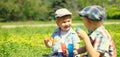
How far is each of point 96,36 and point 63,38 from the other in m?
1.54

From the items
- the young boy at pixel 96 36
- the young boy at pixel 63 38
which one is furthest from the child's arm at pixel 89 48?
the young boy at pixel 63 38

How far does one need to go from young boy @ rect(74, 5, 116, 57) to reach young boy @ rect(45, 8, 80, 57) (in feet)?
4.16

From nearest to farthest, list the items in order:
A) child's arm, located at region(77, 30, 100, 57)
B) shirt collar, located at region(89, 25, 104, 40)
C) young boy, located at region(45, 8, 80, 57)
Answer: child's arm, located at region(77, 30, 100, 57), shirt collar, located at region(89, 25, 104, 40), young boy, located at region(45, 8, 80, 57)

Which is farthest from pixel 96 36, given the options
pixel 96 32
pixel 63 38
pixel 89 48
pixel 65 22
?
pixel 63 38

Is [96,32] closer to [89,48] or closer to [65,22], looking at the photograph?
[89,48]

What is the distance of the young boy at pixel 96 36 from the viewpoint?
324 cm

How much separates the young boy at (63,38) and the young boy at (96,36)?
49.9 inches

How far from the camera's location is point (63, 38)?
484 centimetres

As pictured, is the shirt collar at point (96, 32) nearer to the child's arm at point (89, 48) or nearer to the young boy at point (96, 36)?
the young boy at point (96, 36)

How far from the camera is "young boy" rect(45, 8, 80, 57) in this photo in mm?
4680

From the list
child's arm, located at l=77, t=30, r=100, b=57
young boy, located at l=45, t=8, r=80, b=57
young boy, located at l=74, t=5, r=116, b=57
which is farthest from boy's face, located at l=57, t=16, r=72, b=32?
child's arm, located at l=77, t=30, r=100, b=57

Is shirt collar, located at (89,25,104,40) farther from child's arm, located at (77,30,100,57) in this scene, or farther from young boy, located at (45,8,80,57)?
young boy, located at (45,8,80,57)

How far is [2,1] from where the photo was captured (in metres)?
36.8

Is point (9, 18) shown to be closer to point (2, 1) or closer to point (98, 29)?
point (2, 1)
